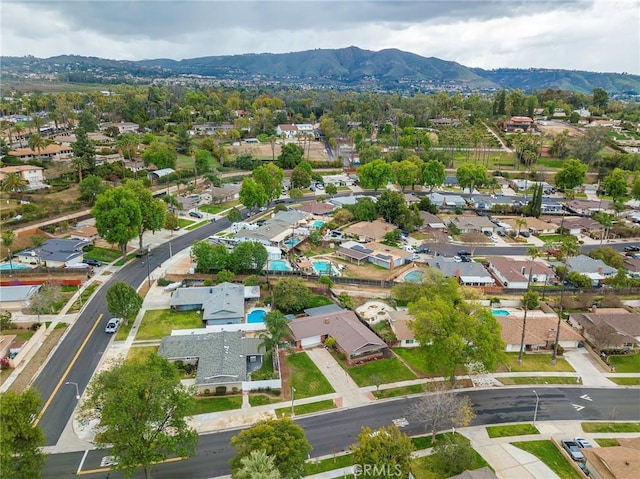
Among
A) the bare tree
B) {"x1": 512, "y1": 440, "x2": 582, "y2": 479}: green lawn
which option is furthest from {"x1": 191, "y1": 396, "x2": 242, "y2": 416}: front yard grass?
{"x1": 512, "y1": 440, "x2": 582, "y2": 479}: green lawn

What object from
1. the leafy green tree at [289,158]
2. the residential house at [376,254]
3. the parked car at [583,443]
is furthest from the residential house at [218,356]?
the leafy green tree at [289,158]

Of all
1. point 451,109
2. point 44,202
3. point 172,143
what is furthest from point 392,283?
point 451,109

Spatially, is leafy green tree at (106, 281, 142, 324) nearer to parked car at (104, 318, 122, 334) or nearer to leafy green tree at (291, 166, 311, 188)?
parked car at (104, 318, 122, 334)

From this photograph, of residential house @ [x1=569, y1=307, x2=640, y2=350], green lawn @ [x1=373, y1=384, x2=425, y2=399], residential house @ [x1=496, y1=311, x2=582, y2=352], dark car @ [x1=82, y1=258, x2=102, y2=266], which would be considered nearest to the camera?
green lawn @ [x1=373, y1=384, x2=425, y2=399]

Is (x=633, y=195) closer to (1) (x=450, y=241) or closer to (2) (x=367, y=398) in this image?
(1) (x=450, y=241)

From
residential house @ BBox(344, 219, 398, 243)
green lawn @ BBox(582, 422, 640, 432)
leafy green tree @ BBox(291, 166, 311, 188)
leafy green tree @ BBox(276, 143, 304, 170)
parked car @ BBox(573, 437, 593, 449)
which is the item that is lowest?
green lawn @ BBox(582, 422, 640, 432)

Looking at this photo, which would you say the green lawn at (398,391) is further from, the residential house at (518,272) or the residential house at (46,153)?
the residential house at (46,153)

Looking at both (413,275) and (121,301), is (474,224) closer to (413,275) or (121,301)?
(413,275)

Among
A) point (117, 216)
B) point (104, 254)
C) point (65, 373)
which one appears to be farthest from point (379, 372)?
point (104, 254)
